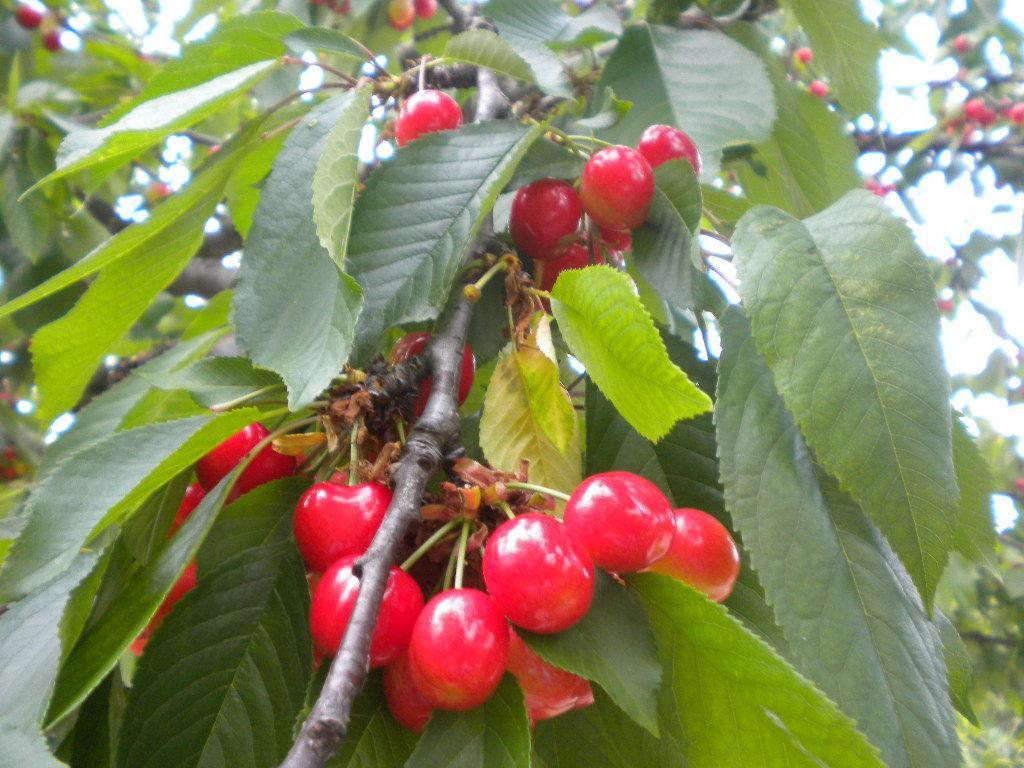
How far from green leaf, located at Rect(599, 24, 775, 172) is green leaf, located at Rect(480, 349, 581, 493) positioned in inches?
12.6

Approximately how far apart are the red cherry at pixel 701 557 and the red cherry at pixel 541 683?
0.10 m

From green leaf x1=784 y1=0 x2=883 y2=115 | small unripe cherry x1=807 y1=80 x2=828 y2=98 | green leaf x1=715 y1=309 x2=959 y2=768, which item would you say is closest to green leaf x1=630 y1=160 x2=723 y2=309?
green leaf x1=715 y1=309 x2=959 y2=768

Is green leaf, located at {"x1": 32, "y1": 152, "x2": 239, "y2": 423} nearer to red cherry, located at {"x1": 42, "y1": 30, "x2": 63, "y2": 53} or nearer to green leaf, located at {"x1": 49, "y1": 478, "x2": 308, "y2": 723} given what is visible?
green leaf, located at {"x1": 49, "y1": 478, "x2": 308, "y2": 723}

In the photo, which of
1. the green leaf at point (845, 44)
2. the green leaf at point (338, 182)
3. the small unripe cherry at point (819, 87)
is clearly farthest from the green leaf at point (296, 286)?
the small unripe cherry at point (819, 87)

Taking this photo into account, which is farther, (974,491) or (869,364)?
(974,491)

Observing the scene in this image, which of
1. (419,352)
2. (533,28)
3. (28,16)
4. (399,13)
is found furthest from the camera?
(28,16)

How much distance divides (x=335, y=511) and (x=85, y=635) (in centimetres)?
23

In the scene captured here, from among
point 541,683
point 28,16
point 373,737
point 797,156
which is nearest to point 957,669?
point 541,683

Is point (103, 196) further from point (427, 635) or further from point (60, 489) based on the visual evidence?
point (427, 635)

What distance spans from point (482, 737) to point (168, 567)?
10.3 inches

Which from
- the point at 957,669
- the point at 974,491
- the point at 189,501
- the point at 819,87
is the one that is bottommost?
the point at 819,87

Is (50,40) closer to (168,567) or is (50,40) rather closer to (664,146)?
(664,146)

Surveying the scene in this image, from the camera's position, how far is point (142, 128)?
2.35ft

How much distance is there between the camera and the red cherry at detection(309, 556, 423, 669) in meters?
0.57
